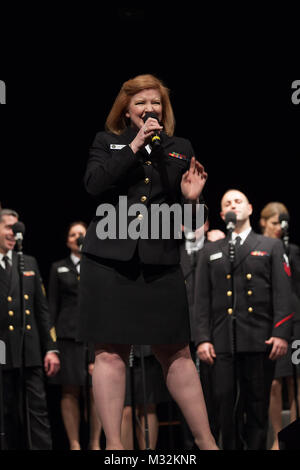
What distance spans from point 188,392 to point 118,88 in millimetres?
3792

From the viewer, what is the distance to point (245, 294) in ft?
15.1

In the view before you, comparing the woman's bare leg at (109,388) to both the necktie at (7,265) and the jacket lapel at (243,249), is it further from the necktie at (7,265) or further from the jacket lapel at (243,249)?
the necktie at (7,265)

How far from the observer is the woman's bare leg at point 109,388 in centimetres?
252

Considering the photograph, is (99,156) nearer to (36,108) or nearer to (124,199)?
(124,199)

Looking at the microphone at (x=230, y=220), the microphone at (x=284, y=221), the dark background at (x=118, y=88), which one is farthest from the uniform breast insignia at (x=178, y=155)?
the dark background at (x=118, y=88)

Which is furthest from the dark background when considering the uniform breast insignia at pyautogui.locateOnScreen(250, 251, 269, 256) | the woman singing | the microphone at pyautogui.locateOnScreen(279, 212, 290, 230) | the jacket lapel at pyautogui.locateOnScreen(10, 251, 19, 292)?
the woman singing

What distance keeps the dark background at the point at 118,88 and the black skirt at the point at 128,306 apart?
3396 mm

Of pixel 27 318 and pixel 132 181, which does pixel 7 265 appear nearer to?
pixel 27 318

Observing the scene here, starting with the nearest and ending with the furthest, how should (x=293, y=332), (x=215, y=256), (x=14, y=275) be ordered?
(x=215, y=256), (x=14, y=275), (x=293, y=332)

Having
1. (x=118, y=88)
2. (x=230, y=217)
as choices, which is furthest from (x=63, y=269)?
(x=230, y=217)

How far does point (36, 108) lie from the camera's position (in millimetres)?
6086

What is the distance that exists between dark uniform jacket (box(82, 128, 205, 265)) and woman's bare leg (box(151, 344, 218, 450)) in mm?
343

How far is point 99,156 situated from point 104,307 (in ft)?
1.80

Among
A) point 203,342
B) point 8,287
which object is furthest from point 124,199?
point 8,287
